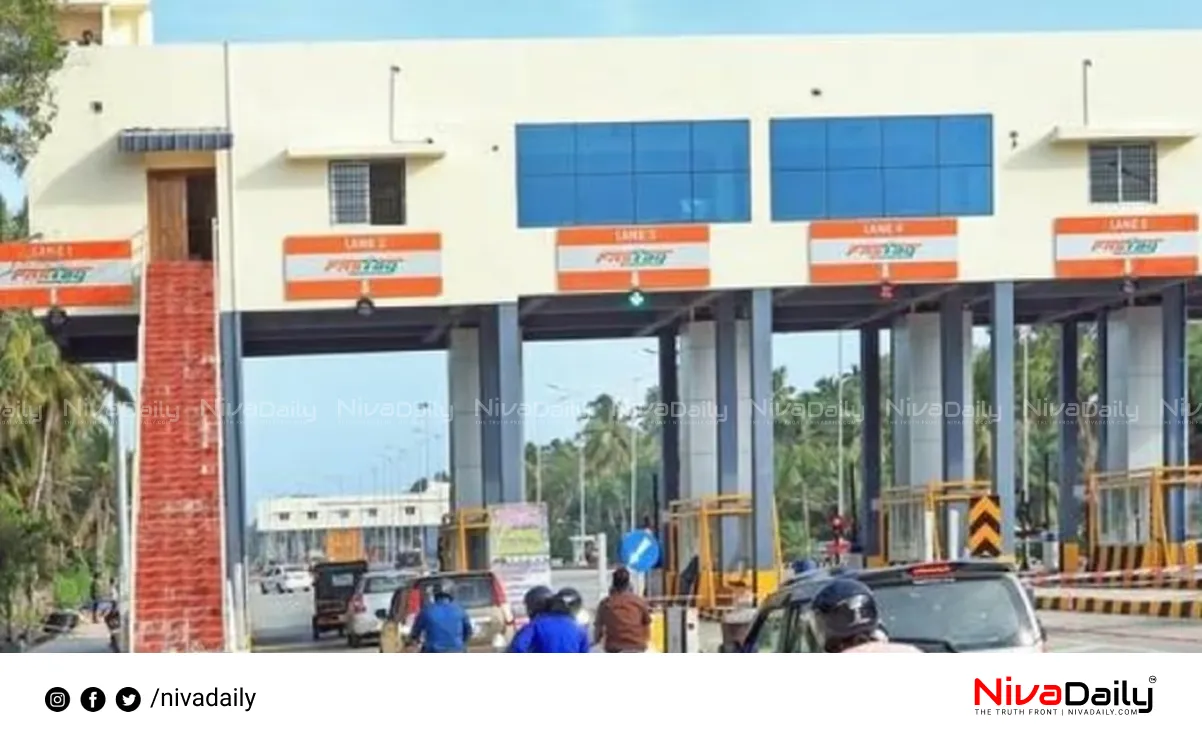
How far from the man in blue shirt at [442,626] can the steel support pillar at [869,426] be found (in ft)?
81.6

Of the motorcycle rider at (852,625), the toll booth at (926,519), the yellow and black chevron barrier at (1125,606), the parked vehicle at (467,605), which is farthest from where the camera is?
the toll booth at (926,519)

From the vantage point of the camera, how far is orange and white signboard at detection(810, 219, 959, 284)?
29.5 meters

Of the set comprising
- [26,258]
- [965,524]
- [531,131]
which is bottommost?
[965,524]

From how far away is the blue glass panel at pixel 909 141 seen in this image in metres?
29.4

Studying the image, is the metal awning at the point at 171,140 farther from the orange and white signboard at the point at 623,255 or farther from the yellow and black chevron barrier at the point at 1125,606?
the yellow and black chevron barrier at the point at 1125,606

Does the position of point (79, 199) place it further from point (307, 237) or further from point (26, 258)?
point (307, 237)

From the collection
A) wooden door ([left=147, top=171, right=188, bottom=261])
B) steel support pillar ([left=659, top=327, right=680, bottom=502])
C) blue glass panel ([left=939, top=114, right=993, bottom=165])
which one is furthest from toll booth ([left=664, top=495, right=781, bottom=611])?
wooden door ([left=147, top=171, right=188, bottom=261])

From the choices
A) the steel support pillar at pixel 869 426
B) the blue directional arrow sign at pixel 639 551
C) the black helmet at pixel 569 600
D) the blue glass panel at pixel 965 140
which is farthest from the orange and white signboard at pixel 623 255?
the black helmet at pixel 569 600

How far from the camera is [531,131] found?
1153 inches

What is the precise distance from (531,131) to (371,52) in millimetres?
2612

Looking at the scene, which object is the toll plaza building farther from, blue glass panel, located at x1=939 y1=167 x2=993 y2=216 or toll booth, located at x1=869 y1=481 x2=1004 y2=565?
toll booth, located at x1=869 y1=481 x2=1004 y2=565
